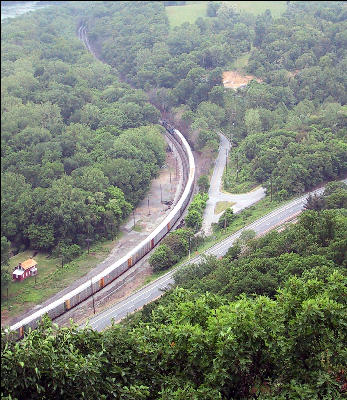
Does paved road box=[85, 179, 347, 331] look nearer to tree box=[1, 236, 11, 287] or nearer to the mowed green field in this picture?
tree box=[1, 236, 11, 287]

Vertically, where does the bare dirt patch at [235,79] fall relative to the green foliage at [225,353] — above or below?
below

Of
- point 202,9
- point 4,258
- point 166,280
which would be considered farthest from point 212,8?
point 4,258

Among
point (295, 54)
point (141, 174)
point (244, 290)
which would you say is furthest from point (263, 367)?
point (295, 54)

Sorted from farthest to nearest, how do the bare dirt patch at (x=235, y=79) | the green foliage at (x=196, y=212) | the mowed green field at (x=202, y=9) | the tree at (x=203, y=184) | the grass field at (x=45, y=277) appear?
1. the mowed green field at (x=202, y=9)
2. the bare dirt patch at (x=235, y=79)
3. the tree at (x=203, y=184)
4. the green foliage at (x=196, y=212)
5. the grass field at (x=45, y=277)

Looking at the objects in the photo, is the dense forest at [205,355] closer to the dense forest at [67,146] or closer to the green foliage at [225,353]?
the green foliage at [225,353]

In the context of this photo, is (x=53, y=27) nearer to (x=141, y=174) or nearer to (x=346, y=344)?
(x=141, y=174)

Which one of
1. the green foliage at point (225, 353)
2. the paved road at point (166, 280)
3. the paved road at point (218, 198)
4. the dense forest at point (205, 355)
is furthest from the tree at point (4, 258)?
the paved road at point (218, 198)

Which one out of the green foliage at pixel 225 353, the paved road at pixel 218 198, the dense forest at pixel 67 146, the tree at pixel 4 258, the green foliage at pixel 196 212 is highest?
the green foliage at pixel 225 353
